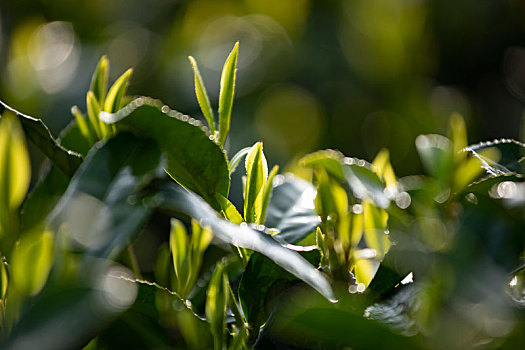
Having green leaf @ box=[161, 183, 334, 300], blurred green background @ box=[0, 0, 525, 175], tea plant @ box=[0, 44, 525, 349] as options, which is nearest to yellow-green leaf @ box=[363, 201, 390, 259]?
tea plant @ box=[0, 44, 525, 349]

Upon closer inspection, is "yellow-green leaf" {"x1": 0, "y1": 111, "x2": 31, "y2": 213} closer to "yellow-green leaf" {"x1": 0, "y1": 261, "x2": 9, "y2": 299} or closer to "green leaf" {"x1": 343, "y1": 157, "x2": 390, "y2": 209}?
"yellow-green leaf" {"x1": 0, "y1": 261, "x2": 9, "y2": 299}

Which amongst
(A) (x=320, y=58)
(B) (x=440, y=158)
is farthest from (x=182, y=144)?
(A) (x=320, y=58)

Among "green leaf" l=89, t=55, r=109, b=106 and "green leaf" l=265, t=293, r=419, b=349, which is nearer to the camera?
"green leaf" l=265, t=293, r=419, b=349

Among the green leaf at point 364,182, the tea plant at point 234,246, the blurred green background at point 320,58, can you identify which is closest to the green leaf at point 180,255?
the tea plant at point 234,246

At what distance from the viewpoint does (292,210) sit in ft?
1.33

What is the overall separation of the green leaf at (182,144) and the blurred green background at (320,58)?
1.25m

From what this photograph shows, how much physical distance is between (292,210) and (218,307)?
113 mm

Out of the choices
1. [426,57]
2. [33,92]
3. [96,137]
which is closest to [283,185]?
[96,137]

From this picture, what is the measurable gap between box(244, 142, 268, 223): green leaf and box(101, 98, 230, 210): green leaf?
2 cm

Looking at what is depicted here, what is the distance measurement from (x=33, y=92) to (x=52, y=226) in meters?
0.99

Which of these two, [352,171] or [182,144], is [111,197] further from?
[352,171]

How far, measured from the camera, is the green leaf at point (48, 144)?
0.33m

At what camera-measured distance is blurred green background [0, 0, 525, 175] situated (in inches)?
65.7

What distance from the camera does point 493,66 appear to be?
189cm
